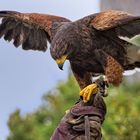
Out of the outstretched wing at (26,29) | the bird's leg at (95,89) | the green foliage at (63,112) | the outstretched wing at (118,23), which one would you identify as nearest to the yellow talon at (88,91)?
the bird's leg at (95,89)

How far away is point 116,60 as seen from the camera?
5.48 metres

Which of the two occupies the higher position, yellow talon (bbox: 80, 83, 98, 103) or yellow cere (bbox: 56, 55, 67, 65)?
yellow cere (bbox: 56, 55, 67, 65)

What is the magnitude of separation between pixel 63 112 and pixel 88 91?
24.7ft

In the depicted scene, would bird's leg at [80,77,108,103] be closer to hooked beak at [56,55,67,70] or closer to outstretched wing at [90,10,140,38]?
hooked beak at [56,55,67,70]

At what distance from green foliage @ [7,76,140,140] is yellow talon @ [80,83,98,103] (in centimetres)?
377

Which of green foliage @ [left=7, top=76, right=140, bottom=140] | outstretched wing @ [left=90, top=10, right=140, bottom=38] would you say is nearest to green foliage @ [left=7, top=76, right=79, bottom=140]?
green foliage @ [left=7, top=76, right=140, bottom=140]

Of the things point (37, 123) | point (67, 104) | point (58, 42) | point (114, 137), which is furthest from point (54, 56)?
point (37, 123)

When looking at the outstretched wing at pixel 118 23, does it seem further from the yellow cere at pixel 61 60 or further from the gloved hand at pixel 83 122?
the gloved hand at pixel 83 122

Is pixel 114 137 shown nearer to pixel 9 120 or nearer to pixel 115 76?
pixel 115 76

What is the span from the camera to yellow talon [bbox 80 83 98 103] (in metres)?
4.97

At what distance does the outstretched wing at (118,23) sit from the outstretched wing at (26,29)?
499 mm

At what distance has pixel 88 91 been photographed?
501 centimetres

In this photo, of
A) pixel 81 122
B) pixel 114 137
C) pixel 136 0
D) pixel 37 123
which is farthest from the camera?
pixel 136 0

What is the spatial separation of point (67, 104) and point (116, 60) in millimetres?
7281
